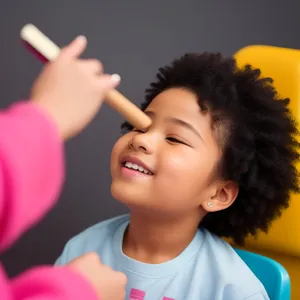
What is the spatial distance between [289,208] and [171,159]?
24cm

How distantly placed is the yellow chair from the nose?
0.26m

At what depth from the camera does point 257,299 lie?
0.66 m

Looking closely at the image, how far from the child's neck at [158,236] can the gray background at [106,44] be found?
351 millimetres

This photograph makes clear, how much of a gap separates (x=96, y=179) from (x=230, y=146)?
45cm

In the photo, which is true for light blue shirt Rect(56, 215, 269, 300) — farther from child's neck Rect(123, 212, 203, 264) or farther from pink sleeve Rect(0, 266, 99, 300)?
pink sleeve Rect(0, 266, 99, 300)

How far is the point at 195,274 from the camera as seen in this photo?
2.26 ft

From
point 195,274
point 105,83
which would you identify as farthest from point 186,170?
point 105,83

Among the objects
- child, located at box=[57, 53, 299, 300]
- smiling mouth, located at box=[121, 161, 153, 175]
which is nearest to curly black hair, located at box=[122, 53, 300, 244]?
child, located at box=[57, 53, 299, 300]

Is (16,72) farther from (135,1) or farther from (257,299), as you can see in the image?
(257,299)

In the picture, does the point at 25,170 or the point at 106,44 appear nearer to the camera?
the point at 25,170

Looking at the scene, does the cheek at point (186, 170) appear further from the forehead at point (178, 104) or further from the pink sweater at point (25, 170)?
the pink sweater at point (25, 170)

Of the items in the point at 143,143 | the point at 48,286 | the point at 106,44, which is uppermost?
the point at 106,44

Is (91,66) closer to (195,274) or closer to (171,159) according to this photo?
(171,159)

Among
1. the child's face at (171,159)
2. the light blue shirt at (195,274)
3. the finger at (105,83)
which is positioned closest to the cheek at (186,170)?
the child's face at (171,159)
